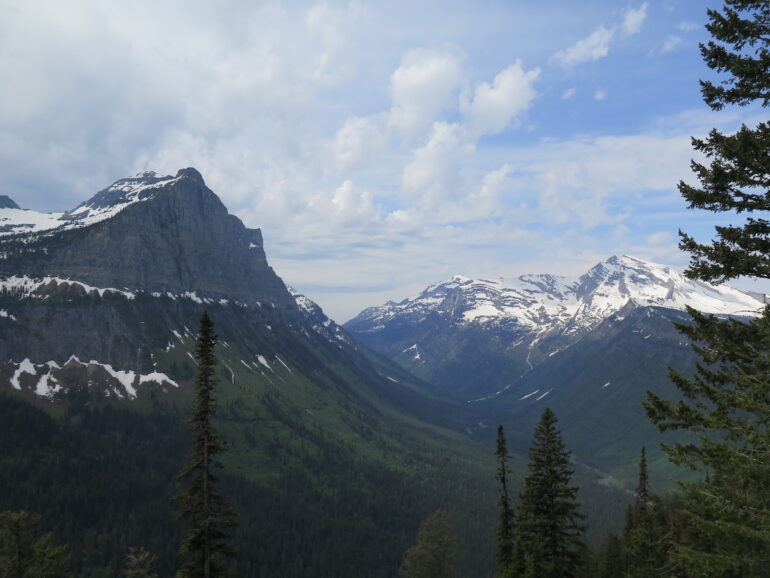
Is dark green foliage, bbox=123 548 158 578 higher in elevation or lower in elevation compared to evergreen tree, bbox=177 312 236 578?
lower

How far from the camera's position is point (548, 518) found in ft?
100

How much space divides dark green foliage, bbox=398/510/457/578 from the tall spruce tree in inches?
2087

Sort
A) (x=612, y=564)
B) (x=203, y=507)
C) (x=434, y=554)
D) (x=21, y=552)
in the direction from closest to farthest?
(x=203, y=507), (x=21, y=552), (x=434, y=554), (x=612, y=564)

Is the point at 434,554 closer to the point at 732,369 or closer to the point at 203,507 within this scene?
the point at 203,507

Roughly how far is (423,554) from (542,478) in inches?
1535

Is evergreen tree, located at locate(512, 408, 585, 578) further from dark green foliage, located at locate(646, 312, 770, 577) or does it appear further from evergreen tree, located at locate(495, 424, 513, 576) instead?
dark green foliage, located at locate(646, 312, 770, 577)

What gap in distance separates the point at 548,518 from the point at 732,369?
1911cm

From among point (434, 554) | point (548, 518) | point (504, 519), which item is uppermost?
point (548, 518)

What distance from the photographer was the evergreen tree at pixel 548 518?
3014cm

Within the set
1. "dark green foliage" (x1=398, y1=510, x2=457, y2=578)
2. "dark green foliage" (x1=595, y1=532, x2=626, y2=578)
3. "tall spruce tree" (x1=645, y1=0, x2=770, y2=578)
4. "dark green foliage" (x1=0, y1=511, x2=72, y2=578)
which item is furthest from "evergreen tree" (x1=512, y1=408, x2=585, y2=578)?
"dark green foliage" (x1=595, y1=532, x2=626, y2=578)

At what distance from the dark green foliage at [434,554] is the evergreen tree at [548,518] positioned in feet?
112

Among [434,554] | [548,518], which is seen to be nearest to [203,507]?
[548,518]

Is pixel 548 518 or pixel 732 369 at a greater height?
pixel 732 369

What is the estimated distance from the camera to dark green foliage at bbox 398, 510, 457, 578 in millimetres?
61969
